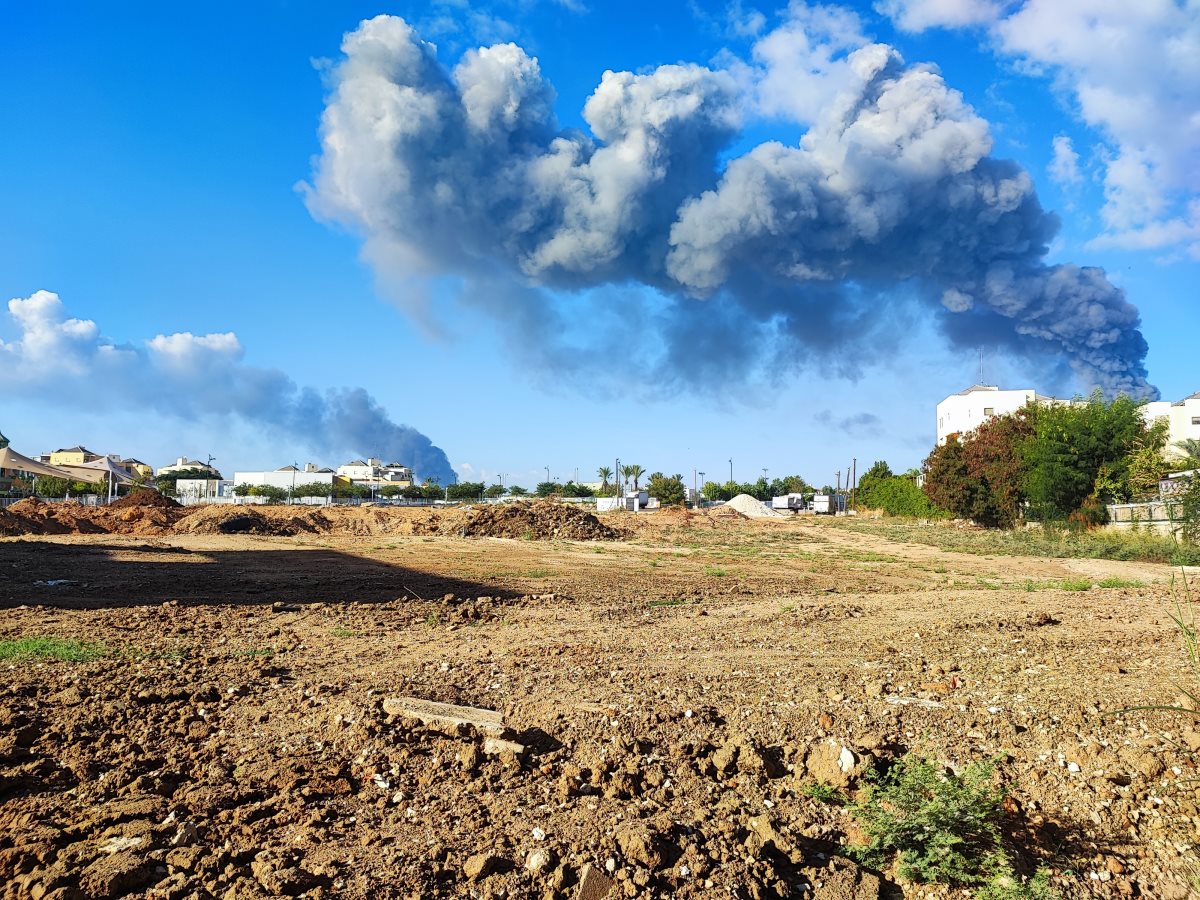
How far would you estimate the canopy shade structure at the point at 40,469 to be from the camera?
61000mm

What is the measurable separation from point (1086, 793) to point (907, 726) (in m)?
1.23

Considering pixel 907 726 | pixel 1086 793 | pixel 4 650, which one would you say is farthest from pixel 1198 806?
pixel 4 650

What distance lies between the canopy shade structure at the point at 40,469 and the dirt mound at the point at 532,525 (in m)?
42.2

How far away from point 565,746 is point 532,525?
109 feet

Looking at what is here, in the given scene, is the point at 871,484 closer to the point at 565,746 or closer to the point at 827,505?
the point at 827,505

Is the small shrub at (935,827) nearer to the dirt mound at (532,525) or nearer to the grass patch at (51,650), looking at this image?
the grass patch at (51,650)

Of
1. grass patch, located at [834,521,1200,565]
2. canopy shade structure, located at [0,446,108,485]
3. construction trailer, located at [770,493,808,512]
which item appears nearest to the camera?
grass patch, located at [834,521,1200,565]

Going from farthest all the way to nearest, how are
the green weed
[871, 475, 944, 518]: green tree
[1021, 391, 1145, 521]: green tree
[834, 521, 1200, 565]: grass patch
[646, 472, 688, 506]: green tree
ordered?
[646, 472, 688, 506]: green tree → [871, 475, 944, 518]: green tree → [1021, 391, 1145, 521]: green tree → [834, 521, 1200, 565]: grass patch → the green weed

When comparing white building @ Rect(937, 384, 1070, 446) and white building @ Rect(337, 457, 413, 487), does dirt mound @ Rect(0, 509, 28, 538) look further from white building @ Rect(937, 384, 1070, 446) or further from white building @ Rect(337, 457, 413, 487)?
white building @ Rect(337, 457, 413, 487)

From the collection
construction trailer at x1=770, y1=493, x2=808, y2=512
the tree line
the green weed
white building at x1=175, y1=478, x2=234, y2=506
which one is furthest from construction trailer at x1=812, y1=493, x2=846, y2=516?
the green weed

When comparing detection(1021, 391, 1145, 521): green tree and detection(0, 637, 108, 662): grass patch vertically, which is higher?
detection(1021, 391, 1145, 521): green tree

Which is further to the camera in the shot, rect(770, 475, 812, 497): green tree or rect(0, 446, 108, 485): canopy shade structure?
rect(770, 475, 812, 497): green tree

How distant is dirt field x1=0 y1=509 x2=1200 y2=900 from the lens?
12.1 feet

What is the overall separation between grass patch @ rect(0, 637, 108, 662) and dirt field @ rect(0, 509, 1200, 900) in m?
0.24
